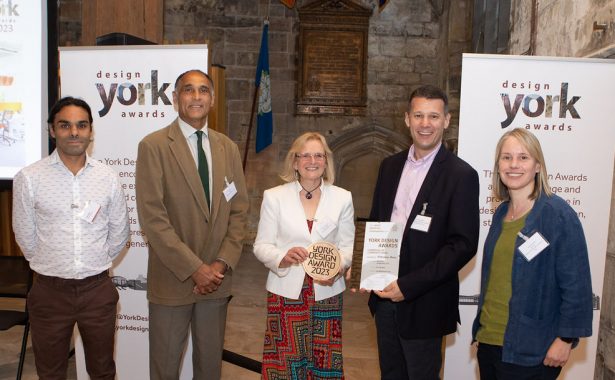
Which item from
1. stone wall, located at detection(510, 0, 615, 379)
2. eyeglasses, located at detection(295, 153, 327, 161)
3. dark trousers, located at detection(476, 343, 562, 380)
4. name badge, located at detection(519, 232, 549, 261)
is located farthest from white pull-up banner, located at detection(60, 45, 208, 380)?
stone wall, located at detection(510, 0, 615, 379)

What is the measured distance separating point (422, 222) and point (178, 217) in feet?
3.80

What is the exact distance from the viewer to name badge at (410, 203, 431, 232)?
2.12 m

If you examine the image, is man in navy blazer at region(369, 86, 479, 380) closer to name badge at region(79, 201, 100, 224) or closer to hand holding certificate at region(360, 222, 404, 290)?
hand holding certificate at region(360, 222, 404, 290)

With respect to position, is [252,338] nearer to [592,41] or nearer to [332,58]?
[592,41]

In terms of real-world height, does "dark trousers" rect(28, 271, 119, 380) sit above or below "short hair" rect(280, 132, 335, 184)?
below

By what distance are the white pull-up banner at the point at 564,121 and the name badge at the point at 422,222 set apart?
103cm

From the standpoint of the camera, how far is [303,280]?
2.49 meters

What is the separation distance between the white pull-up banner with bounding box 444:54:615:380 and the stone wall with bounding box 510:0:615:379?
0.21 ft

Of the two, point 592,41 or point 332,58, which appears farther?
point 332,58

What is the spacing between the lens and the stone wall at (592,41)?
2900mm

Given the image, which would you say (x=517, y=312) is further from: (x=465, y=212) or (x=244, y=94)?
(x=244, y=94)

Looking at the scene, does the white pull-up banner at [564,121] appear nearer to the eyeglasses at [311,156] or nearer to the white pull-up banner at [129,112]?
the eyeglasses at [311,156]

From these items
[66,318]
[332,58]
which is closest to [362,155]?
[332,58]

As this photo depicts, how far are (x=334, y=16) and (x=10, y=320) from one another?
6543 mm
